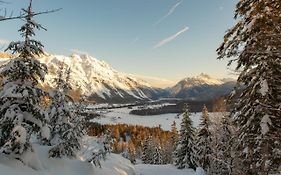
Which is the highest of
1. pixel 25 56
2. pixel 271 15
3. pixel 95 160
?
pixel 271 15

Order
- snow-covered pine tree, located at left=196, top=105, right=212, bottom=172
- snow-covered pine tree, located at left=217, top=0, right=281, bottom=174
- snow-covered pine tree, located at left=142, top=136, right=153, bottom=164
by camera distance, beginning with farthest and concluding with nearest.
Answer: snow-covered pine tree, located at left=142, top=136, right=153, bottom=164
snow-covered pine tree, located at left=196, top=105, right=212, bottom=172
snow-covered pine tree, located at left=217, top=0, right=281, bottom=174

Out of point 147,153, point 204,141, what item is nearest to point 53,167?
point 204,141

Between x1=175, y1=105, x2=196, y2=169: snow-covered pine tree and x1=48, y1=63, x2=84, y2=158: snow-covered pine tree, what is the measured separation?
22541 millimetres

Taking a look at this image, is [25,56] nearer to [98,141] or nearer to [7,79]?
[7,79]

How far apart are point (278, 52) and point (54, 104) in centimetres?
2005

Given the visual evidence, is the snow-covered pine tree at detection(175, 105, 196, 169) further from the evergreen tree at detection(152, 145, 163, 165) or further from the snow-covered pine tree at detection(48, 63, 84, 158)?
the snow-covered pine tree at detection(48, 63, 84, 158)

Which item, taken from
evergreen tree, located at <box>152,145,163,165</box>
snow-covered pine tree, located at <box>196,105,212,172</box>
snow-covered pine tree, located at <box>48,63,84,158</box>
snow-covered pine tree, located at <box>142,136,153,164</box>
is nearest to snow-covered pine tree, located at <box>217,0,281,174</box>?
snow-covered pine tree, located at <box>48,63,84,158</box>

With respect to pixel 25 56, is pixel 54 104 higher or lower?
lower

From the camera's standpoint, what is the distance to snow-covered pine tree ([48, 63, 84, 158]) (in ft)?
71.1

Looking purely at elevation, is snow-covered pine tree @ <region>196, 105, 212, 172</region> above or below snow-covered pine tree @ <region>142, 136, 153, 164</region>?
above

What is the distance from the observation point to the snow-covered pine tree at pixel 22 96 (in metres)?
14.8

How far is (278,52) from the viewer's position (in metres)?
5.93

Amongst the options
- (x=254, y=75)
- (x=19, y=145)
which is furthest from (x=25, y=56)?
(x=254, y=75)

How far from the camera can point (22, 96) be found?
14.7 meters
